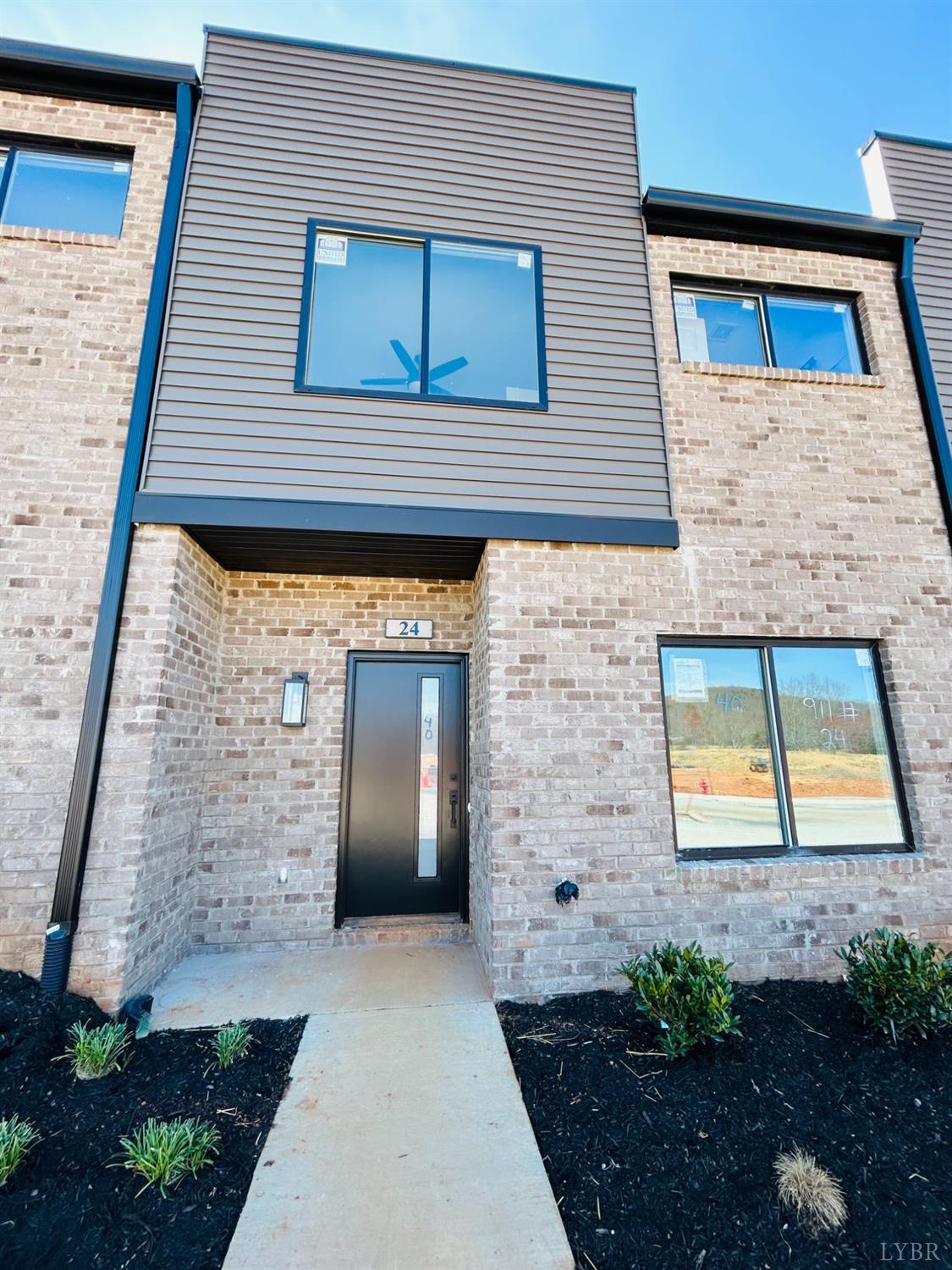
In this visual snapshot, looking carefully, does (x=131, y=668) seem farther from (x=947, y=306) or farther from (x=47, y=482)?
(x=947, y=306)

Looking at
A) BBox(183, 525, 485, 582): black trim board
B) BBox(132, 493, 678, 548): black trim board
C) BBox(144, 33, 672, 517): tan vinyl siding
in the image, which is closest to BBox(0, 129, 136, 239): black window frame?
BBox(144, 33, 672, 517): tan vinyl siding

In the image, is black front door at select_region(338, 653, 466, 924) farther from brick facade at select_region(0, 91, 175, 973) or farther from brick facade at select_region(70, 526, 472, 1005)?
brick facade at select_region(0, 91, 175, 973)

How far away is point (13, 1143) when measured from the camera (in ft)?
6.95

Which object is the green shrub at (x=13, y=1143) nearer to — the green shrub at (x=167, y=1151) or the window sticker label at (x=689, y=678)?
the green shrub at (x=167, y=1151)

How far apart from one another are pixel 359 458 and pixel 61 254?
103 inches

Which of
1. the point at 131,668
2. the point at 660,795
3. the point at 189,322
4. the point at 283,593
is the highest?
the point at 189,322

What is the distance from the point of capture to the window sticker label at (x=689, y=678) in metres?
4.10

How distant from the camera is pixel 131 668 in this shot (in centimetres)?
350

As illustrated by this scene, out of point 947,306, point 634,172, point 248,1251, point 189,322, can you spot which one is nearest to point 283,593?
point 189,322

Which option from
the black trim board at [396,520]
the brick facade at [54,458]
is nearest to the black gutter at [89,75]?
the brick facade at [54,458]

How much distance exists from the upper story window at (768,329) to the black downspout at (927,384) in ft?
1.42

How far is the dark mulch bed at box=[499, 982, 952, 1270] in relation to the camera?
188 centimetres

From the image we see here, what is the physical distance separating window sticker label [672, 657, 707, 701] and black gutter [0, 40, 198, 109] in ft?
19.0

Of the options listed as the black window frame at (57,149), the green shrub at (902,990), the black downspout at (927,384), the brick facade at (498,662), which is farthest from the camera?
→ the black downspout at (927,384)
